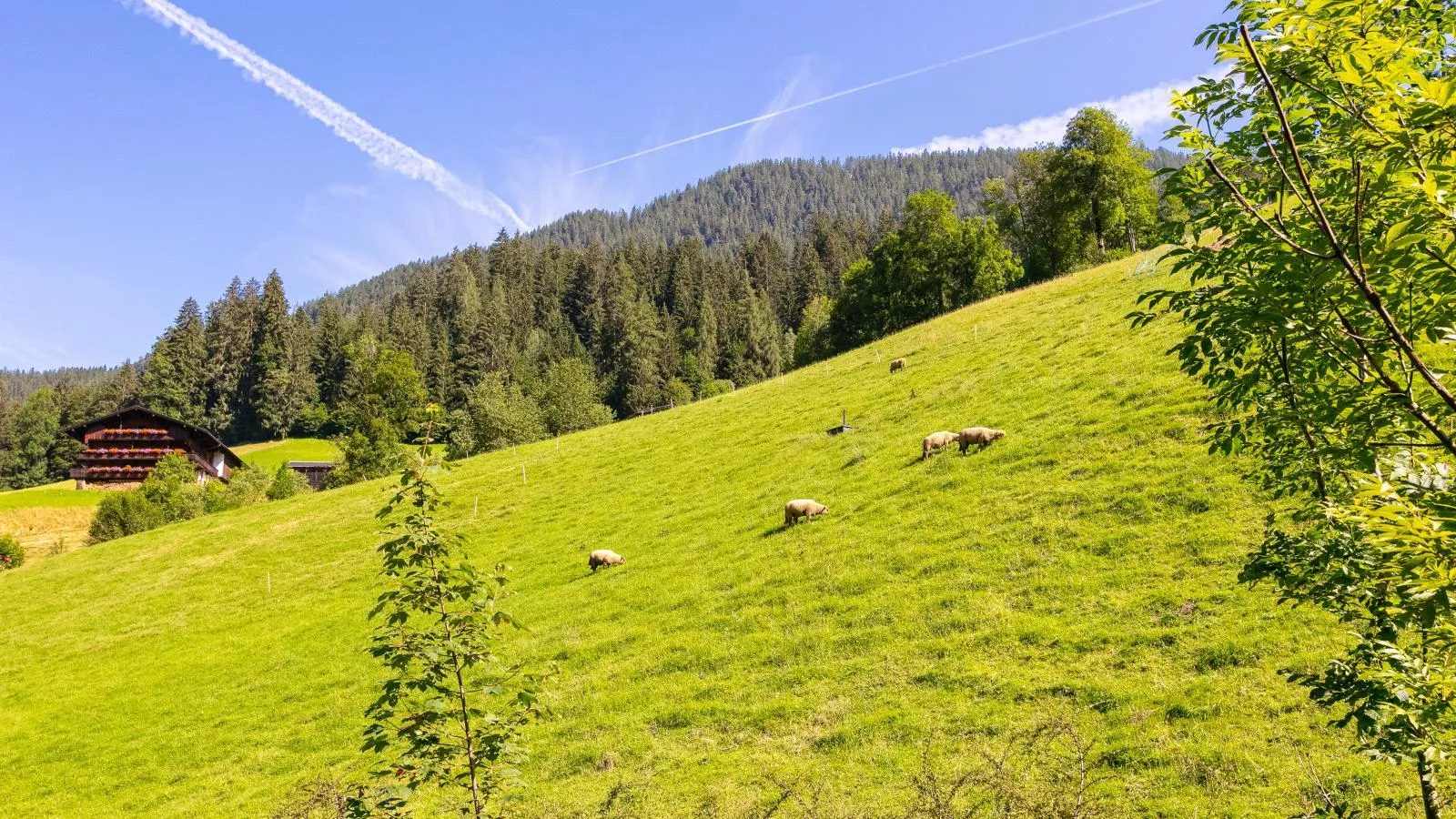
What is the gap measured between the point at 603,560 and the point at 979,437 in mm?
14070

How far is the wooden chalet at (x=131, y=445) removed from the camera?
88.6 metres

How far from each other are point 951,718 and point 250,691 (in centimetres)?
2276

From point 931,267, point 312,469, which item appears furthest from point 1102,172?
point 312,469

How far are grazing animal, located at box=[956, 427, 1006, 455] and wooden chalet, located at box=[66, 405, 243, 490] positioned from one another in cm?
9615

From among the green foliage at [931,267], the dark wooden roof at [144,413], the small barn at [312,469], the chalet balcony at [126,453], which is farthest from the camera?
the small barn at [312,469]

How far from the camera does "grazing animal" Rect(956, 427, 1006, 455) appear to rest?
23531 mm

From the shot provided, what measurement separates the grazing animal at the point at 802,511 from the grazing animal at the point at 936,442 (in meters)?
4.40

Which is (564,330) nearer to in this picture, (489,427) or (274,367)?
(274,367)

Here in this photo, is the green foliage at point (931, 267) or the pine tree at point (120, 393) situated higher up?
the pine tree at point (120, 393)

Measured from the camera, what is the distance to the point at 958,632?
47.3 ft

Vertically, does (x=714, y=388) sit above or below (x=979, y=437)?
above

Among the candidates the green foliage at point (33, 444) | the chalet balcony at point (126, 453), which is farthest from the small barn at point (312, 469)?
the green foliage at point (33, 444)

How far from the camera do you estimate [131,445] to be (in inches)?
3548

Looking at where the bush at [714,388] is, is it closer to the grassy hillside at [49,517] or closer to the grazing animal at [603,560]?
the grassy hillside at [49,517]
